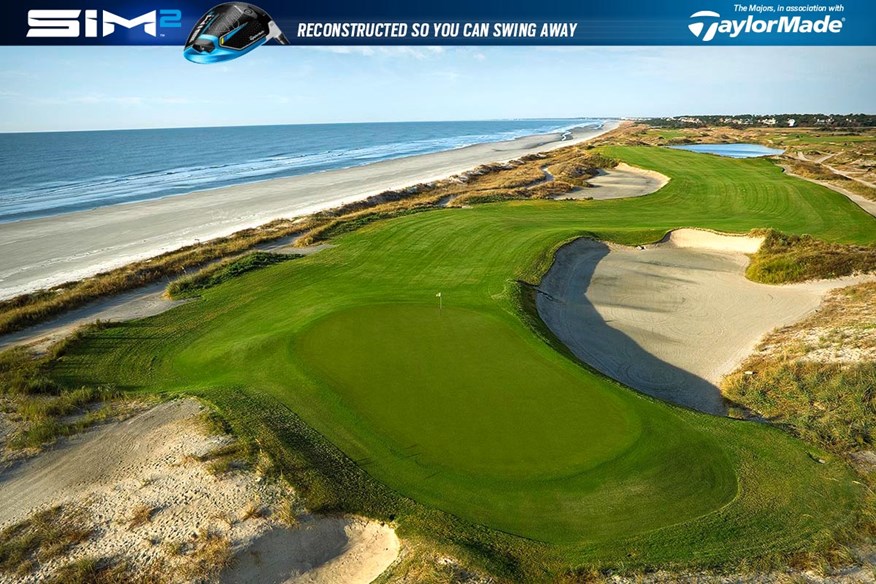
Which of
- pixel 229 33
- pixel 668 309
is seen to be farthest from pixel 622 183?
pixel 229 33

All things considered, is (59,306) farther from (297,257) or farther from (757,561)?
(757,561)

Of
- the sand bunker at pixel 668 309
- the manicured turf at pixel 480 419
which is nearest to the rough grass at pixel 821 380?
the sand bunker at pixel 668 309

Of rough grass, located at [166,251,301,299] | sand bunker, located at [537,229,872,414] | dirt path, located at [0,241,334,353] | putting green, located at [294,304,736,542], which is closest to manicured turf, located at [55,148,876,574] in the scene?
putting green, located at [294,304,736,542]

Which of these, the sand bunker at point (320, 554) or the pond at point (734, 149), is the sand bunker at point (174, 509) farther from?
the pond at point (734, 149)

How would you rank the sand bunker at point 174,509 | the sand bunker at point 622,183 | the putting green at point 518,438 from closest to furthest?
the sand bunker at point 174,509 → the putting green at point 518,438 → the sand bunker at point 622,183

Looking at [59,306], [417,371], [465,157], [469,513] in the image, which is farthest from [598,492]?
[465,157]
